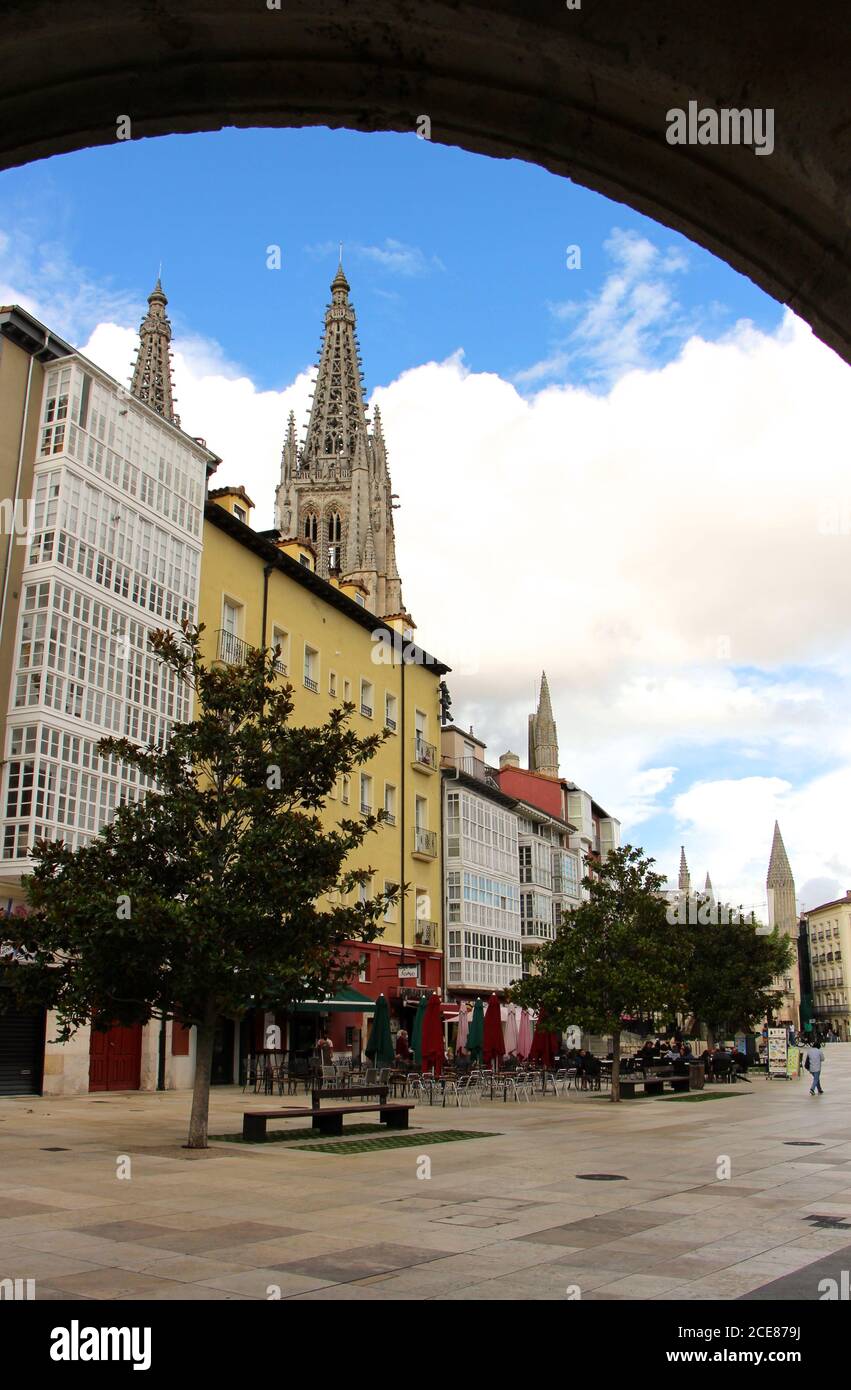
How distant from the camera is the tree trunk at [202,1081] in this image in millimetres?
16016

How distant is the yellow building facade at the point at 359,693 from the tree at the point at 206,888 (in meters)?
11.3

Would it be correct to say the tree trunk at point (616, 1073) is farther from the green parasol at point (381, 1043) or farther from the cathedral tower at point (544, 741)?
the cathedral tower at point (544, 741)

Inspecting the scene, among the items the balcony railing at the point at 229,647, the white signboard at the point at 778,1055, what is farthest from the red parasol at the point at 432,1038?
the white signboard at the point at 778,1055

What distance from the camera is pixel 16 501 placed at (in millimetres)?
25531

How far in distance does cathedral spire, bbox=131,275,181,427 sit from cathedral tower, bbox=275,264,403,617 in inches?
600

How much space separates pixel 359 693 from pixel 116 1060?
16365 mm

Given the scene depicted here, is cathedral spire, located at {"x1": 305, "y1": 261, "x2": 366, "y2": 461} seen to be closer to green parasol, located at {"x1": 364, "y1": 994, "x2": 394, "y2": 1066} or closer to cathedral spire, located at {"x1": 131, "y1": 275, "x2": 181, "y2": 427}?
cathedral spire, located at {"x1": 131, "y1": 275, "x2": 181, "y2": 427}

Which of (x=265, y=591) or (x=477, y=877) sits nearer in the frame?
(x=265, y=591)

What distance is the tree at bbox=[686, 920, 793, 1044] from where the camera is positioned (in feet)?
143

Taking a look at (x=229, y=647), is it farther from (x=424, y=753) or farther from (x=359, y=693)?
(x=424, y=753)

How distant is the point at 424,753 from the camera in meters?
44.8

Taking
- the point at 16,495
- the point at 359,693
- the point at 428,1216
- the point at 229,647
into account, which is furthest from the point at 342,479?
the point at 428,1216

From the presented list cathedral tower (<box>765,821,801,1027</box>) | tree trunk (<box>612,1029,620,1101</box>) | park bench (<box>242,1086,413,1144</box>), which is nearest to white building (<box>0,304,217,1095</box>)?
park bench (<box>242,1086,413,1144</box>)

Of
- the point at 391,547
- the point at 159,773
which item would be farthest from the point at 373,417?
the point at 159,773
